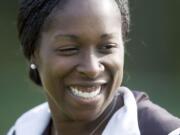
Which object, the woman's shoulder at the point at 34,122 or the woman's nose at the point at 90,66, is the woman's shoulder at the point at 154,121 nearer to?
the woman's nose at the point at 90,66

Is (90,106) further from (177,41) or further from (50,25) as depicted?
(177,41)

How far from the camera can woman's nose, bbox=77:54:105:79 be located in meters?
2.29

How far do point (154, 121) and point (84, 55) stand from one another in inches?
13.4

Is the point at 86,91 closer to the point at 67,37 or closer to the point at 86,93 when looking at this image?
Answer: the point at 86,93

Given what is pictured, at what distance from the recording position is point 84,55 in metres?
2.31

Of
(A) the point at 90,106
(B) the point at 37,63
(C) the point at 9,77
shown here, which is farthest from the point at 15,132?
(C) the point at 9,77

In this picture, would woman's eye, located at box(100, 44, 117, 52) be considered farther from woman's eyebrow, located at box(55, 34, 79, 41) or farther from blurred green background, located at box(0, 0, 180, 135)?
blurred green background, located at box(0, 0, 180, 135)

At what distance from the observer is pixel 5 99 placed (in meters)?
5.69

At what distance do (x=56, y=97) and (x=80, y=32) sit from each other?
0.27 meters

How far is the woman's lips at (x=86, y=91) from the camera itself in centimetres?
236

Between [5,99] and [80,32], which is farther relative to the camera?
[5,99]

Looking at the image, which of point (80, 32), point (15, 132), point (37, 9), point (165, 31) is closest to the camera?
point (80, 32)

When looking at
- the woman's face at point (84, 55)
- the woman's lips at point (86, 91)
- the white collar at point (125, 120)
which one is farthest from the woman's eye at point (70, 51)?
the white collar at point (125, 120)

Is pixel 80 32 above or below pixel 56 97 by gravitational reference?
above
